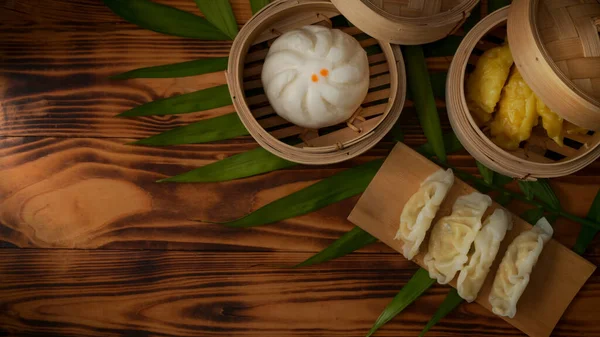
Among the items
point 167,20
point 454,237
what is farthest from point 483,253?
point 167,20

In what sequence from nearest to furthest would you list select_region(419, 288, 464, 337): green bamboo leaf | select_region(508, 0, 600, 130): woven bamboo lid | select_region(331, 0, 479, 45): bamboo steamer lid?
1. select_region(508, 0, 600, 130): woven bamboo lid
2. select_region(331, 0, 479, 45): bamboo steamer lid
3. select_region(419, 288, 464, 337): green bamboo leaf

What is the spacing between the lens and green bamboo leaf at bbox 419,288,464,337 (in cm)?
176

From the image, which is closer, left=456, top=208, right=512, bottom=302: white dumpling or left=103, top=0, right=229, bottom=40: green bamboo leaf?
left=456, top=208, right=512, bottom=302: white dumpling

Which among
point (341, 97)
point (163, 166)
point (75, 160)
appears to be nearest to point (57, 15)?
point (75, 160)

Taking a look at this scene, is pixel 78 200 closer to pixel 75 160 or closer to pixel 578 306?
pixel 75 160

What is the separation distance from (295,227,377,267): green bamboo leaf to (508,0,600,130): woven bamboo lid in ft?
2.31

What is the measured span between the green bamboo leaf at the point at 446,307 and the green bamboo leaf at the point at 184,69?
1.10 meters

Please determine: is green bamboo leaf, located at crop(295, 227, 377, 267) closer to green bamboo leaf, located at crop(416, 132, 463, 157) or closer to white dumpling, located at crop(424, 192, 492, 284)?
white dumpling, located at crop(424, 192, 492, 284)

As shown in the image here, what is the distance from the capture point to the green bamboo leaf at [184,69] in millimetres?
1855

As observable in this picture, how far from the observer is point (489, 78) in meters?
1.67

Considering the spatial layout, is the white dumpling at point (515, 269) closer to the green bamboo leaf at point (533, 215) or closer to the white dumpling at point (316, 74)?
the green bamboo leaf at point (533, 215)

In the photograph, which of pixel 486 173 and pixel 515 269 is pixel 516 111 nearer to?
pixel 486 173

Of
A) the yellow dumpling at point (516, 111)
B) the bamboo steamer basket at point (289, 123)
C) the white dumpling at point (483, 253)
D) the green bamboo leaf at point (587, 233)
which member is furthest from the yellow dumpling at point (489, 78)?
the green bamboo leaf at point (587, 233)

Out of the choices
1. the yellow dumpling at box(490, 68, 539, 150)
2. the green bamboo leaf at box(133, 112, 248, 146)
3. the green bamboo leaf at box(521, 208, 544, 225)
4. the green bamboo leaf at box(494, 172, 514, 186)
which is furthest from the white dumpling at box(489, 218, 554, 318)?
the green bamboo leaf at box(133, 112, 248, 146)
